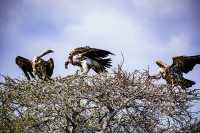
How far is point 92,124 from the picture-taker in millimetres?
17156

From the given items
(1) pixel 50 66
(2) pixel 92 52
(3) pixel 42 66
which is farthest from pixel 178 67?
(3) pixel 42 66

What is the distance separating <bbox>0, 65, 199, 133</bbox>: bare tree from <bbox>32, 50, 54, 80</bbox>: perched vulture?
8.95ft

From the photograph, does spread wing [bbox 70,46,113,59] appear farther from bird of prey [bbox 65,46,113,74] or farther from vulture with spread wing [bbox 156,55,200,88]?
vulture with spread wing [bbox 156,55,200,88]

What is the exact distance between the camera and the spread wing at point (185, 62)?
19016mm

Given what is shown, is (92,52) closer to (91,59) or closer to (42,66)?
(91,59)

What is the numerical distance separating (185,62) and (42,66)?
4.61 metres

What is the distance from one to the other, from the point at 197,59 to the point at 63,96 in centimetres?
466

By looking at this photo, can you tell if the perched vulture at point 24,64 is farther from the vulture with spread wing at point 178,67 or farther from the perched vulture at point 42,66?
the vulture with spread wing at point 178,67

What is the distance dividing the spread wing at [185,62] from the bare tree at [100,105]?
1.99 m

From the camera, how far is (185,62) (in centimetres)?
1917

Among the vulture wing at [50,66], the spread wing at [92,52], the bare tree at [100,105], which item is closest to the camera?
the bare tree at [100,105]

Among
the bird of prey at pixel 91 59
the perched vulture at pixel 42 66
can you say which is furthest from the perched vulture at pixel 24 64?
the bird of prey at pixel 91 59

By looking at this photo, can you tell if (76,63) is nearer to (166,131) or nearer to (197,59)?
(197,59)

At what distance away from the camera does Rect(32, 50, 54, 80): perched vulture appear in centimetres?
2002
